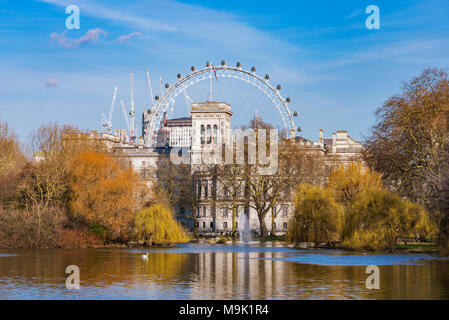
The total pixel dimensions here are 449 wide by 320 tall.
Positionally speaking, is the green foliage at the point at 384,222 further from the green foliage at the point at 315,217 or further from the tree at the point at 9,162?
the tree at the point at 9,162

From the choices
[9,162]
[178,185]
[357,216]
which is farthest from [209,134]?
[357,216]

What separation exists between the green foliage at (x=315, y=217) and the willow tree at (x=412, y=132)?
7.07m

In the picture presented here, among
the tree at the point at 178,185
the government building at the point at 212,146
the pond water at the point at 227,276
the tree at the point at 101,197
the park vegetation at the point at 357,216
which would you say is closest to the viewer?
the pond water at the point at 227,276

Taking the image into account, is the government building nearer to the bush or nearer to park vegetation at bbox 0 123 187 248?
park vegetation at bbox 0 123 187 248

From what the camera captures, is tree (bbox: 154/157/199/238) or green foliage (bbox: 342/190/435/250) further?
tree (bbox: 154/157/199/238)

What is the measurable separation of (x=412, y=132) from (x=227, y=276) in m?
34.0

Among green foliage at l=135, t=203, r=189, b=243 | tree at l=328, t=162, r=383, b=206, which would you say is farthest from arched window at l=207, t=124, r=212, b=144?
tree at l=328, t=162, r=383, b=206

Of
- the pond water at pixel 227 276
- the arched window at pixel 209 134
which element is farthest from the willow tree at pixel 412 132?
the arched window at pixel 209 134

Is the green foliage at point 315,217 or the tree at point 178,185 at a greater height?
the tree at point 178,185

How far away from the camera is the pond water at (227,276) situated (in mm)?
35031

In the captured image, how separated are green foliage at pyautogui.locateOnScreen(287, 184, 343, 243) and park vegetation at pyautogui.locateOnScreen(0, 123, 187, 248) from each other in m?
13.4

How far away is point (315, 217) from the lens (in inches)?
2756

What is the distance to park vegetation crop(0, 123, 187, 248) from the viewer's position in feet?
245
